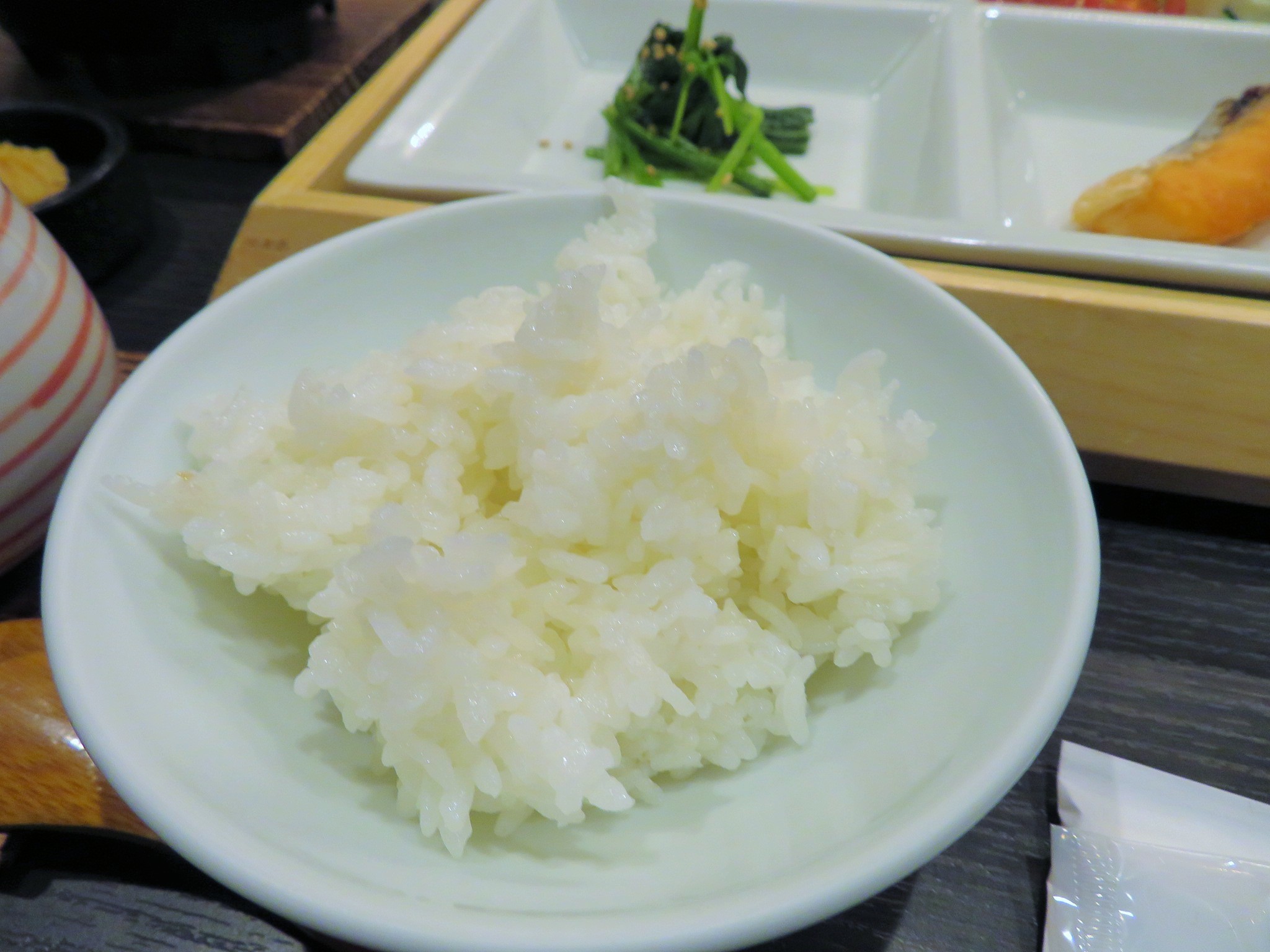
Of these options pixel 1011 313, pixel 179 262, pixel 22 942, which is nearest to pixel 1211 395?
pixel 1011 313

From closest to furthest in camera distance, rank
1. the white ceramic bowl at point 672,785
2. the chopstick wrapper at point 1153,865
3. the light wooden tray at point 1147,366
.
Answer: the white ceramic bowl at point 672,785, the chopstick wrapper at point 1153,865, the light wooden tray at point 1147,366

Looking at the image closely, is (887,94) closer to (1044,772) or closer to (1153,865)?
(1044,772)

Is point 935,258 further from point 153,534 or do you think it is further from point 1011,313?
point 153,534

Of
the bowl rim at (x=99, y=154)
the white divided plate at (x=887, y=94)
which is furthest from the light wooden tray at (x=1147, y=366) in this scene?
the bowl rim at (x=99, y=154)

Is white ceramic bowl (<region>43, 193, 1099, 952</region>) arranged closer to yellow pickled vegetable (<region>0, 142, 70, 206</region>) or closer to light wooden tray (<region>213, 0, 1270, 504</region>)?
light wooden tray (<region>213, 0, 1270, 504</region>)

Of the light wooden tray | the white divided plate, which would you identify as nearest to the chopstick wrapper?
the light wooden tray

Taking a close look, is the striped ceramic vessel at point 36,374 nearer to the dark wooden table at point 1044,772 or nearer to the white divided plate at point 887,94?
the dark wooden table at point 1044,772

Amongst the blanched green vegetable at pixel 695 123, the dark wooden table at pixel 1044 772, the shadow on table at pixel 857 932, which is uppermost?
the blanched green vegetable at pixel 695 123
